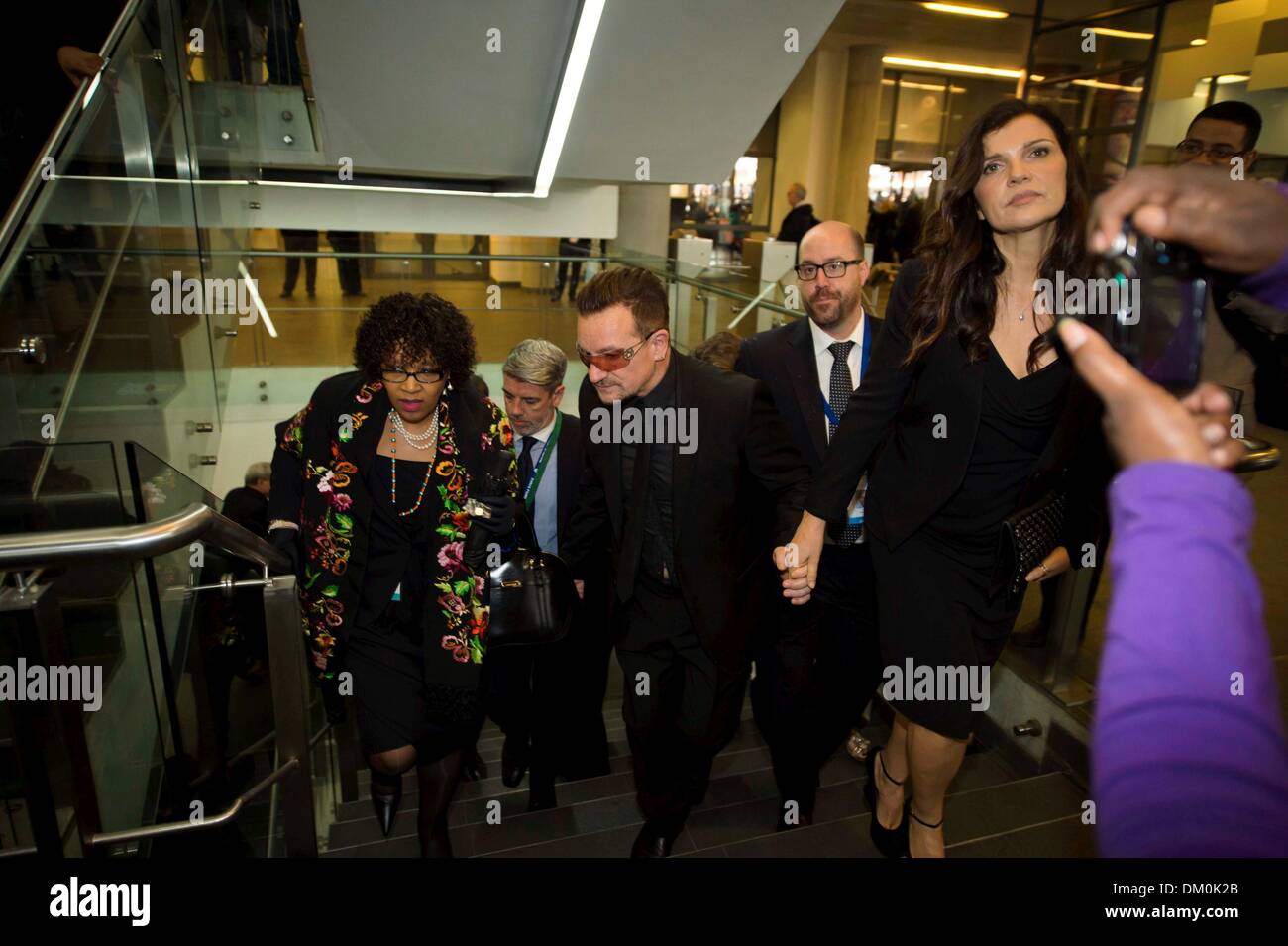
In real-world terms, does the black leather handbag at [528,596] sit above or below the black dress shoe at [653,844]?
above

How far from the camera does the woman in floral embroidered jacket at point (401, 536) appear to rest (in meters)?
2.41

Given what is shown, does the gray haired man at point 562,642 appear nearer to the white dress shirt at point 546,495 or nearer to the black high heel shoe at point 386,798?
the white dress shirt at point 546,495

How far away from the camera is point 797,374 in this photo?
8.79 ft

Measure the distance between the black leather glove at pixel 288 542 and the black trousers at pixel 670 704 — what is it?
106 cm

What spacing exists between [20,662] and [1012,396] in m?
1.85

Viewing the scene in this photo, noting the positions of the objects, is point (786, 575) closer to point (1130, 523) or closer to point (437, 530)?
point (437, 530)

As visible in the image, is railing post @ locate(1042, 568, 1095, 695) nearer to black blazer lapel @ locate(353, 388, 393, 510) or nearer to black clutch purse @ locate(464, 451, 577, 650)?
black clutch purse @ locate(464, 451, 577, 650)

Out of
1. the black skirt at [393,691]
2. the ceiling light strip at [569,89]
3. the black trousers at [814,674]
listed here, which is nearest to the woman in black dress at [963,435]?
the black trousers at [814,674]

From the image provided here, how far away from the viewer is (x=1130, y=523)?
458 millimetres

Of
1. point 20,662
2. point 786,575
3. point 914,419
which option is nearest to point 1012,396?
point 914,419

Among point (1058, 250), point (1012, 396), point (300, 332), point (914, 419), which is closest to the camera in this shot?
point (1058, 250)

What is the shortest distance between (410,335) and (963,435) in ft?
5.31

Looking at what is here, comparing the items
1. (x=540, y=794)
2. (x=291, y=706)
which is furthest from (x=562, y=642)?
(x=291, y=706)

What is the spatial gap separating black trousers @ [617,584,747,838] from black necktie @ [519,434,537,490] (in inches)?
32.6
